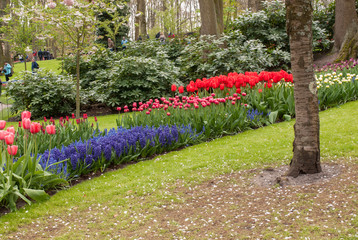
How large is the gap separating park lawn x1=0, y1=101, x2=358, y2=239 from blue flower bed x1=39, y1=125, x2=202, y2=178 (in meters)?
0.19

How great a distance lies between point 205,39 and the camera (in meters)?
13.3

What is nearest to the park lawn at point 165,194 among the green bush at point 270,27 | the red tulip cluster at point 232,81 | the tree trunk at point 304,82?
the tree trunk at point 304,82

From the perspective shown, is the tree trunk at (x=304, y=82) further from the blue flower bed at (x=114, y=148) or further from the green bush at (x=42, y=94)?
A: the green bush at (x=42, y=94)

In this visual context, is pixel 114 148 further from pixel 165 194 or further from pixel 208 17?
pixel 208 17

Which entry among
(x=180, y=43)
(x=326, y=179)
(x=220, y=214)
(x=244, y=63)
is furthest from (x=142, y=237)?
(x=180, y=43)

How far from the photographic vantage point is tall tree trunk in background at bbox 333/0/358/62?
12.7 m

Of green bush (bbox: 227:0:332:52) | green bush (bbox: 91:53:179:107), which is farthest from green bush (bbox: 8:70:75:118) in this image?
green bush (bbox: 227:0:332:52)

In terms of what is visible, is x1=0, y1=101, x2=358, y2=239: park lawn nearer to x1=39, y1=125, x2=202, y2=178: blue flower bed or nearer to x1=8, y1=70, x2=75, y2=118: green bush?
x1=39, y1=125, x2=202, y2=178: blue flower bed

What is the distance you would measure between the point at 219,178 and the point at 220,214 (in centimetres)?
103

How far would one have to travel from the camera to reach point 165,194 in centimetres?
407

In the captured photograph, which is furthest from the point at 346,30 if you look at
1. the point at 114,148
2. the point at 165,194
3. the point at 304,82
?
the point at 165,194

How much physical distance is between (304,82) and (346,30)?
1158 centimetres

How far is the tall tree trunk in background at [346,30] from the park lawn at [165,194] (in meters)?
7.37

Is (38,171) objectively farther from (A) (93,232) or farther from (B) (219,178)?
(B) (219,178)
